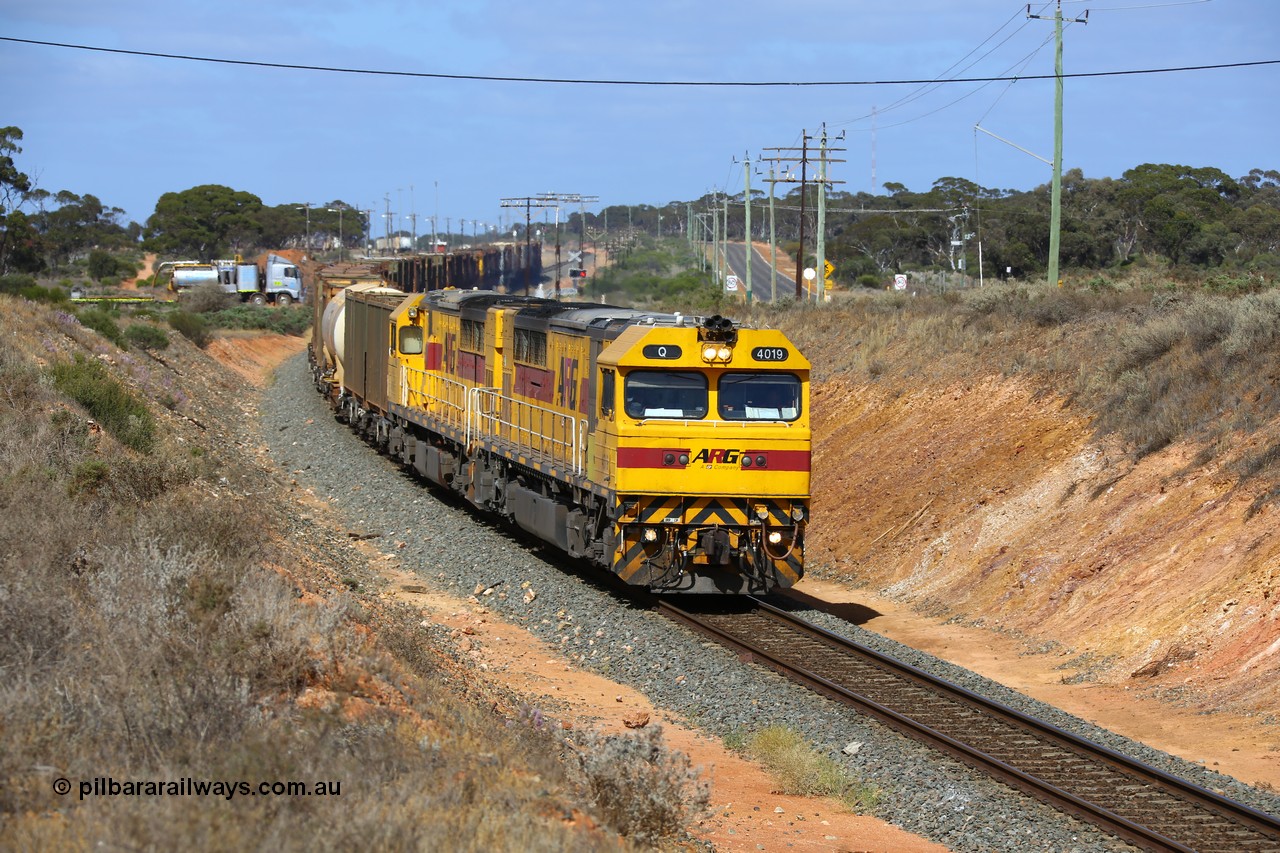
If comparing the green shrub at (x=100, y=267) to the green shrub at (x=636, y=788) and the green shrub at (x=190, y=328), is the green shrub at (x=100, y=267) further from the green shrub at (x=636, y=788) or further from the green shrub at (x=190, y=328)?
the green shrub at (x=636, y=788)

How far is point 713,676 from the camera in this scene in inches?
531

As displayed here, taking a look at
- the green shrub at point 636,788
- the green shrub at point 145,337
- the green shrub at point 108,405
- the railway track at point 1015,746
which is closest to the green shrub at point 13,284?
the green shrub at point 145,337

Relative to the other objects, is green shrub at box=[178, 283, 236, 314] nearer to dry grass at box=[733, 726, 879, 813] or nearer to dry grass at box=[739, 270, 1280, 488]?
dry grass at box=[739, 270, 1280, 488]

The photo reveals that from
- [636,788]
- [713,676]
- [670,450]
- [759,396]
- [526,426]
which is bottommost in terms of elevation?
[713,676]

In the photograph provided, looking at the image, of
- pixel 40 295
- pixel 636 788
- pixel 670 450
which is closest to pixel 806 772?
pixel 636 788

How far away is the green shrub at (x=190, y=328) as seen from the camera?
57.9 meters

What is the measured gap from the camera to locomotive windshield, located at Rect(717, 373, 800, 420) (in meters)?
16.0

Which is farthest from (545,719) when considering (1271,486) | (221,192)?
(221,192)

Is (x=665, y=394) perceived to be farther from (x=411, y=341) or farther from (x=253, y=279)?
(x=253, y=279)

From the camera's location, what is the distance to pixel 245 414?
39.4m

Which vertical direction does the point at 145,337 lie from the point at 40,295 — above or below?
below

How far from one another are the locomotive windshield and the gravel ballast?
8.52 ft

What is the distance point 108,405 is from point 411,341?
674 cm

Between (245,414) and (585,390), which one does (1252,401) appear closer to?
(585,390)
